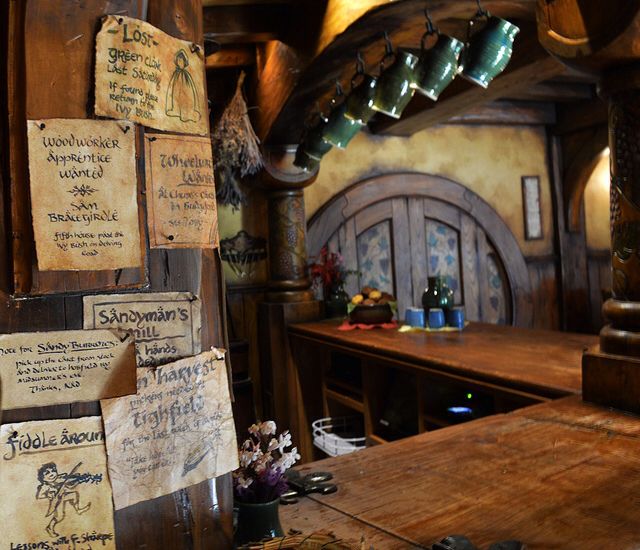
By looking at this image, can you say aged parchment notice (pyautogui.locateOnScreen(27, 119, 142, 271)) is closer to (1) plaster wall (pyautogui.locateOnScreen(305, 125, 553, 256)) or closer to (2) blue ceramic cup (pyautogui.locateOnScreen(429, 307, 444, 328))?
(2) blue ceramic cup (pyautogui.locateOnScreen(429, 307, 444, 328))

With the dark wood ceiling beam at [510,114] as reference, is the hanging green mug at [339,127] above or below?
below

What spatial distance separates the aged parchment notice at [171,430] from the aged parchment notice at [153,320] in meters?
0.02

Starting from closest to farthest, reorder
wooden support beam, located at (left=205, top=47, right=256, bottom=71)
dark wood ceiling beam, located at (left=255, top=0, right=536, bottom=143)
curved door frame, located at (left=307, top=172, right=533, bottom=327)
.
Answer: dark wood ceiling beam, located at (left=255, top=0, right=536, bottom=143)
wooden support beam, located at (left=205, top=47, right=256, bottom=71)
curved door frame, located at (left=307, top=172, right=533, bottom=327)

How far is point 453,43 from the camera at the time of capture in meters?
2.21

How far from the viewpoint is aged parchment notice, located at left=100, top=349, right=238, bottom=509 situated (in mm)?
861

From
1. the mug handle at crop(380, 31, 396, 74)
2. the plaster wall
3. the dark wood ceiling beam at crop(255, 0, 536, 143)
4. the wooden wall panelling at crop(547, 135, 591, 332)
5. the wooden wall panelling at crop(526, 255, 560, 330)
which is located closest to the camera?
the dark wood ceiling beam at crop(255, 0, 536, 143)

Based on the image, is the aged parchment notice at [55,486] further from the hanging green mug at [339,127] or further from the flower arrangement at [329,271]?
the flower arrangement at [329,271]

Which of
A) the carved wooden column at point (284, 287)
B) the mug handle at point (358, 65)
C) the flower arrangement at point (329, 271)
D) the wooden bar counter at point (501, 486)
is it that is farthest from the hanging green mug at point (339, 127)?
the wooden bar counter at point (501, 486)

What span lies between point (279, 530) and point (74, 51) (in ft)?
2.61

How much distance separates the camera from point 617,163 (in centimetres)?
176

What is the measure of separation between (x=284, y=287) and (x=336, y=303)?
366 mm

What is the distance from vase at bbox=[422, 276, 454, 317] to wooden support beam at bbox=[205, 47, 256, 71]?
174 cm

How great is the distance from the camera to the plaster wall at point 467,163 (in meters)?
4.58

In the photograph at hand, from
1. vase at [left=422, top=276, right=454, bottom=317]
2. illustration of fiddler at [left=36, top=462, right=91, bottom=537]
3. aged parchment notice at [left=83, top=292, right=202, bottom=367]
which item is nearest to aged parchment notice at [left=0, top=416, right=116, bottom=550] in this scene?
illustration of fiddler at [left=36, top=462, right=91, bottom=537]
